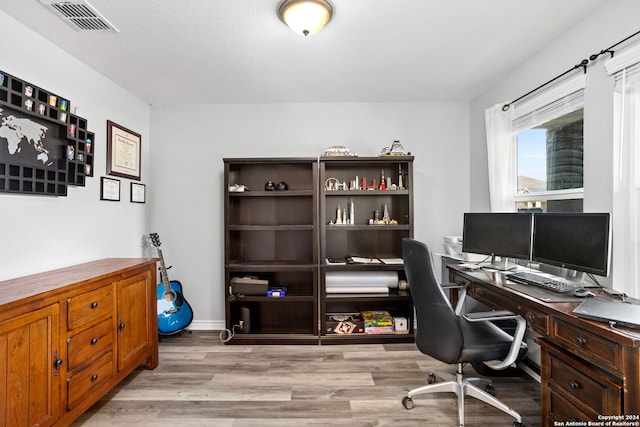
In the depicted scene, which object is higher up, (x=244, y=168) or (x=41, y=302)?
(x=244, y=168)

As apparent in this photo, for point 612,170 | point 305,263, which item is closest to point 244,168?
point 305,263

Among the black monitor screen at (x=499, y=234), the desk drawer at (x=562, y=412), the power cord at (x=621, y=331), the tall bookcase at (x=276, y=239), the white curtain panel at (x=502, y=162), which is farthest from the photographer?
the tall bookcase at (x=276, y=239)

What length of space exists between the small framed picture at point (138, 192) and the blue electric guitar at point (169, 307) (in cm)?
39

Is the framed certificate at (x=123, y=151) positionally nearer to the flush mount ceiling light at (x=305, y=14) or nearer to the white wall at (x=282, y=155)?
the white wall at (x=282, y=155)

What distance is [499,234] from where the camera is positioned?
2.44 metres

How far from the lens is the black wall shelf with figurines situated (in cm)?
188

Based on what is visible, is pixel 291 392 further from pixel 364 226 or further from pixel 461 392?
pixel 364 226

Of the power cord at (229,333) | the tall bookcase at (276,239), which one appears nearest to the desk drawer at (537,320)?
the tall bookcase at (276,239)

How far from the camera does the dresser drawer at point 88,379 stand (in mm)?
1758

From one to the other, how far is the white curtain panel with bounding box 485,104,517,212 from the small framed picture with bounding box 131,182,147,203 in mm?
3484

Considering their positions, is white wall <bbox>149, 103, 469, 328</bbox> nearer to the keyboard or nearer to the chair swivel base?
the keyboard

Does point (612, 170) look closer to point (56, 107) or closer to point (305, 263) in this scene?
point (305, 263)

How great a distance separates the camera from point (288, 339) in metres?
3.09

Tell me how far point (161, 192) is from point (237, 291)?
56.0 inches
